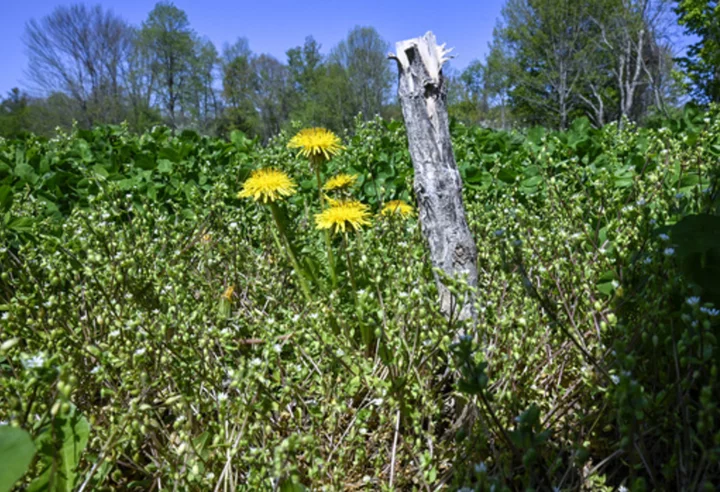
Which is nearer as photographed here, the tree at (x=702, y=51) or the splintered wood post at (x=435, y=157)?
the splintered wood post at (x=435, y=157)

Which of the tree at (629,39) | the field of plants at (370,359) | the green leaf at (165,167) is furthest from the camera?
the tree at (629,39)

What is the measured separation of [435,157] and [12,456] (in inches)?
62.5

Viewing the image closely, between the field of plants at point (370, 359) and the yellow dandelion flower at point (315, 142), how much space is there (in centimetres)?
20

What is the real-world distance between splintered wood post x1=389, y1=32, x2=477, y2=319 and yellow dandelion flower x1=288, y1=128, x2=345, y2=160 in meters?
0.35

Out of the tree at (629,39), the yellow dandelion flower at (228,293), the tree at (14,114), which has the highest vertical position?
the tree at (14,114)

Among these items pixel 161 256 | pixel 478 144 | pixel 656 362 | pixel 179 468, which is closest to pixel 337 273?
pixel 161 256

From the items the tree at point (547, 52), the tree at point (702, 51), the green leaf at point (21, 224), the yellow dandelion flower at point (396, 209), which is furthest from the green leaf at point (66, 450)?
the tree at point (547, 52)

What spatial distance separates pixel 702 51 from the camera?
15133 millimetres

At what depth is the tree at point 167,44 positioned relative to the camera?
38500 mm

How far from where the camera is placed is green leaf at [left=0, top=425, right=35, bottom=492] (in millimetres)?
910

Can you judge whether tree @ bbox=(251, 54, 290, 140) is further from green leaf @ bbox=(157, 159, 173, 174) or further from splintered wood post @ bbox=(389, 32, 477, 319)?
splintered wood post @ bbox=(389, 32, 477, 319)

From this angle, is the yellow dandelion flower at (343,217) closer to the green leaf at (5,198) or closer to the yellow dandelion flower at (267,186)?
the yellow dandelion flower at (267,186)

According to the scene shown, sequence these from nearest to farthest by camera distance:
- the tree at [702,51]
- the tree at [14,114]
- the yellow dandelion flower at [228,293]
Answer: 1. the yellow dandelion flower at [228,293]
2. the tree at [702,51]
3. the tree at [14,114]

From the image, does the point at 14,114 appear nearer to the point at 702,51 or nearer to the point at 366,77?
the point at 366,77
